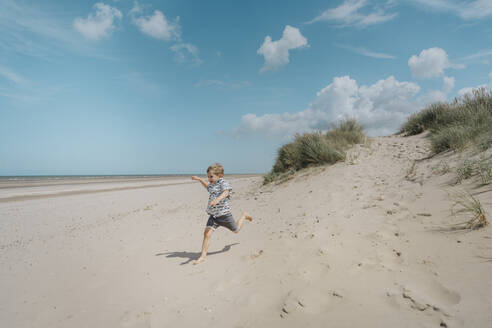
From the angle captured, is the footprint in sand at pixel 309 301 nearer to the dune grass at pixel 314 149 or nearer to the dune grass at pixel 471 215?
the dune grass at pixel 471 215

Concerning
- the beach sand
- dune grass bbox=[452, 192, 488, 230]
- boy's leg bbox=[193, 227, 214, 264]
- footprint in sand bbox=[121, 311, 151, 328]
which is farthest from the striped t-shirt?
dune grass bbox=[452, 192, 488, 230]

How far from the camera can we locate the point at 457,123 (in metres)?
8.69

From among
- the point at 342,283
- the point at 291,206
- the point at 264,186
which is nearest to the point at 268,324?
the point at 342,283

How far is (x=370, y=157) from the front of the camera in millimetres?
9094

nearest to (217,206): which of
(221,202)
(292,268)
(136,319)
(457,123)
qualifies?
(221,202)

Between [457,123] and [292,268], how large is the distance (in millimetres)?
8569

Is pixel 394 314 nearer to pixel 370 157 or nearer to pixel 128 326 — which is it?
pixel 128 326

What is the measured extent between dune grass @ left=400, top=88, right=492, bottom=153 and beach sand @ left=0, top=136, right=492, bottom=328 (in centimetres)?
76

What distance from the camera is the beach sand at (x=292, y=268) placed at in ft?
8.16

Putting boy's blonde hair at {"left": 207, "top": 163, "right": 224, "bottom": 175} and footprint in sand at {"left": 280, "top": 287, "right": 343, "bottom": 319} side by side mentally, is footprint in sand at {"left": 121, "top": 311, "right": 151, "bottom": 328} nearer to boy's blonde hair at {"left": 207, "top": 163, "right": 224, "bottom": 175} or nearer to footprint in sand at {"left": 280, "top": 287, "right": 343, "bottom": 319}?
footprint in sand at {"left": 280, "top": 287, "right": 343, "bottom": 319}

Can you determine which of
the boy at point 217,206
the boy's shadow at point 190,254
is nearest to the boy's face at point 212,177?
the boy at point 217,206

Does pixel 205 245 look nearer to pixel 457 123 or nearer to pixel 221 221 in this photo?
pixel 221 221

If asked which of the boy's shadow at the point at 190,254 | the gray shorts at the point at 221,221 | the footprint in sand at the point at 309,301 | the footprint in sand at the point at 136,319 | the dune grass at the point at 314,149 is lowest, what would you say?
the footprint in sand at the point at 136,319

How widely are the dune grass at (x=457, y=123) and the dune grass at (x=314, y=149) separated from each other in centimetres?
269
